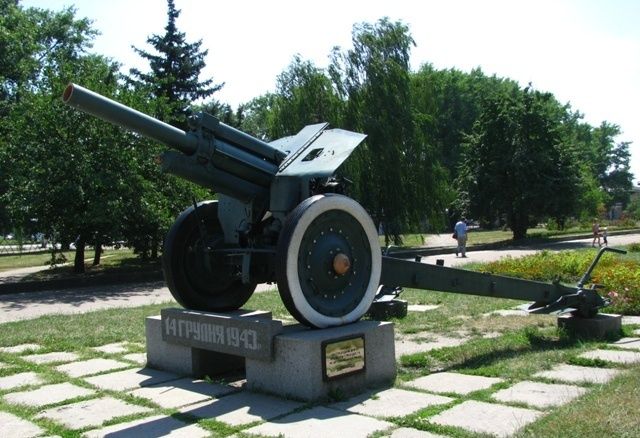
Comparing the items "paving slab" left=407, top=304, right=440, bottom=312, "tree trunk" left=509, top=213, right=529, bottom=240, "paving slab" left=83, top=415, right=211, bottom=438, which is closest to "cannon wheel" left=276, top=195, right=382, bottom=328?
"paving slab" left=83, top=415, right=211, bottom=438

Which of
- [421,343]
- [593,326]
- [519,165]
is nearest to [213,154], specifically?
[421,343]

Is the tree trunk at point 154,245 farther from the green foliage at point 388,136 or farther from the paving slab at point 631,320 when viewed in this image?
the paving slab at point 631,320

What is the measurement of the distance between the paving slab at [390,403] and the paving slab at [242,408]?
0.39 m

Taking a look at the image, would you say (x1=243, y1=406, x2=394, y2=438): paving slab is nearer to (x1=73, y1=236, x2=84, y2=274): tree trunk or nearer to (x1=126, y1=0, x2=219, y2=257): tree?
(x1=126, y1=0, x2=219, y2=257): tree

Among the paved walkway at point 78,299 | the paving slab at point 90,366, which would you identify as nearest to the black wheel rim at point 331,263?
the paving slab at point 90,366

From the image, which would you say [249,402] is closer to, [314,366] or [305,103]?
[314,366]

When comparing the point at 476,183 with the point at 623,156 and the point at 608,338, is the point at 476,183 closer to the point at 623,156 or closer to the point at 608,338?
the point at 608,338

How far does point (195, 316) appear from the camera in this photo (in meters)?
5.77

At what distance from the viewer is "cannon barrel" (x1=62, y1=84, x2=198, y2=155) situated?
15.8 feet

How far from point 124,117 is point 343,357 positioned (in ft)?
7.88

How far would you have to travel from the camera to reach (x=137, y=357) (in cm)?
681

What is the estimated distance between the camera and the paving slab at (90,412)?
15.1 ft

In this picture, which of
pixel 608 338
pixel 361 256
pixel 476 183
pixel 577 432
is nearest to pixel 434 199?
pixel 476 183

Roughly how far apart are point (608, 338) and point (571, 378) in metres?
1.92
